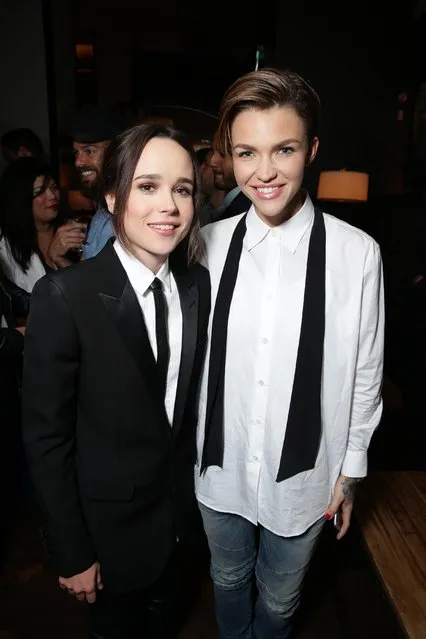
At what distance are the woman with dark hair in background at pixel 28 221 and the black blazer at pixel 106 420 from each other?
4.59ft

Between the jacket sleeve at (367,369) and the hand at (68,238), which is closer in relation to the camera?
the jacket sleeve at (367,369)

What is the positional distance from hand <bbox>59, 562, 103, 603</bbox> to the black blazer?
1.1 inches

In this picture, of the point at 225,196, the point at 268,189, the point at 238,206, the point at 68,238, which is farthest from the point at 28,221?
the point at 268,189

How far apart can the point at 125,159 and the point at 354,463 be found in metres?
1.00

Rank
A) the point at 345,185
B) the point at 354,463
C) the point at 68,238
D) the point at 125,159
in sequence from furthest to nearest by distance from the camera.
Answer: the point at 345,185 → the point at 68,238 → the point at 354,463 → the point at 125,159

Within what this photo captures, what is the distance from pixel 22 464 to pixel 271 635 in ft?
5.09

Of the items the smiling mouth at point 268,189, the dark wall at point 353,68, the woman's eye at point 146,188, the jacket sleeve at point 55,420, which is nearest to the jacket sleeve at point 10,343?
the jacket sleeve at point 55,420

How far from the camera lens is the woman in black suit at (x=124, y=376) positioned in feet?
3.87

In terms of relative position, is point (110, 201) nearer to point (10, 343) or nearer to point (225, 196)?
point (10, 343)

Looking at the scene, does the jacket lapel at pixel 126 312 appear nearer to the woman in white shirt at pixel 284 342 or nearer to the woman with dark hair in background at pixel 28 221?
the woman in white shirt at pixel 284 342

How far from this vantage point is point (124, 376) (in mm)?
1226

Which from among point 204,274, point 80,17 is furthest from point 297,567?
point 80,17

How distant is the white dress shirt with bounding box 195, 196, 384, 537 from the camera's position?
52.6 inches

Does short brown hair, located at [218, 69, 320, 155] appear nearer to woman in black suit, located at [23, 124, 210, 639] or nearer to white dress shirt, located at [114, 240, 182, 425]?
woman in black suit, located at [23, 124, 210, 639]
